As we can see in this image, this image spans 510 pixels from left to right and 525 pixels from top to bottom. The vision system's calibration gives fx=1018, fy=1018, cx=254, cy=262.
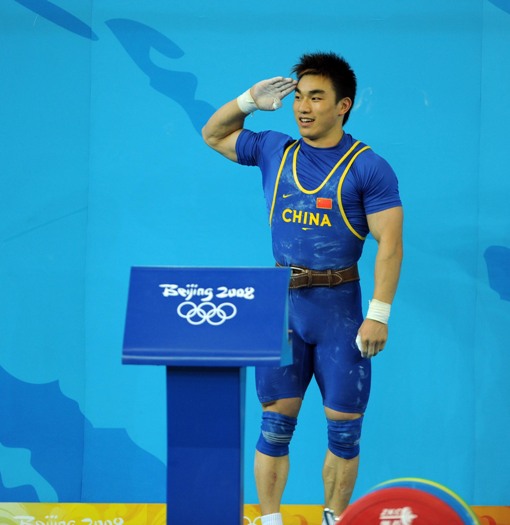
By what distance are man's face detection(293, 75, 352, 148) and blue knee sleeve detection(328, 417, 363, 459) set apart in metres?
0.95

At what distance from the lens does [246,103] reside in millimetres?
3578

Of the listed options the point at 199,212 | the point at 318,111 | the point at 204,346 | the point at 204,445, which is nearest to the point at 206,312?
the point at 204,346

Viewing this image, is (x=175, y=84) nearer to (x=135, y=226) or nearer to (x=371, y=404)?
(x=135, y=226)

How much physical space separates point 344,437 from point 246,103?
120cm

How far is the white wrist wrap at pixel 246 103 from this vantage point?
3.57 m

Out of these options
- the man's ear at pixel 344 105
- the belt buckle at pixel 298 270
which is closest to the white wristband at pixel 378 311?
the belt buckle at pixel 298 270

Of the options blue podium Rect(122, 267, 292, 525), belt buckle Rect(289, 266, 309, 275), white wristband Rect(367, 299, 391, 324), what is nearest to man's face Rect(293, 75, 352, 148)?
belt buckle Rect(289, 266, 309, 275)

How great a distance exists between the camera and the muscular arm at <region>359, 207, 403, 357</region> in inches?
131

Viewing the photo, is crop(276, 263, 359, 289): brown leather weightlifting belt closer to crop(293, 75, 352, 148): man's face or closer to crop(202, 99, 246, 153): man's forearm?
crop(293, 75, 352, 148): man's face

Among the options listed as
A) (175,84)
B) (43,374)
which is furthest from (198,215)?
(43,374)

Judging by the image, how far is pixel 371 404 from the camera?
4453 mm

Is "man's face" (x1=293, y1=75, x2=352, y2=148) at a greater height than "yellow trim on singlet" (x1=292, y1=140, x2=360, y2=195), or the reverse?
"man's face" (x1=293, y1=75, x2=352, y2=148)

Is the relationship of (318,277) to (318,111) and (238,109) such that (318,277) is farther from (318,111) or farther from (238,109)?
(238,109)

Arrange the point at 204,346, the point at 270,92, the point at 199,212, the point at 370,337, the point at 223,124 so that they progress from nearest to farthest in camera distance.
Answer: the point at 204,346, the point at 370,337, the point at 270,92, the point at 223,124, the point at 199,212
